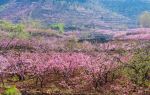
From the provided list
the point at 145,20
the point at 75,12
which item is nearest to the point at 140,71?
the point at 145,20

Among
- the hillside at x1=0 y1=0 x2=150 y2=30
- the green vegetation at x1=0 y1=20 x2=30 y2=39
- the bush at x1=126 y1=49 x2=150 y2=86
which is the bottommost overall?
the hillside at x1=0 y1=0 x2=150 y2=30

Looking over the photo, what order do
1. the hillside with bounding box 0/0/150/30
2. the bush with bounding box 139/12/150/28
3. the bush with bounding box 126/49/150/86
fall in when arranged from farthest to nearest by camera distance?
the hillside with bounding box 0/0/150/30
the bush with bounding box 139/12/150/28
the bush with bounding box 126/49/150/86

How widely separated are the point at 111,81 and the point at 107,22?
8227 cm

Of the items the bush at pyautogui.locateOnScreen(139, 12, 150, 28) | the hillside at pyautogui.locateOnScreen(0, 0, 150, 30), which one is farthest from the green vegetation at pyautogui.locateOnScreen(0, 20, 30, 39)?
the bush at pyautogui.locateOnScreen(139, 12, 150, 28)

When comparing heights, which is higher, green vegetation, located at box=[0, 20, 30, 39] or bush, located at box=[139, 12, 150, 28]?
green vegetation, located at box=[0, 20, 30, 39]

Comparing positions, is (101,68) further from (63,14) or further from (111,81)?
(63,14)

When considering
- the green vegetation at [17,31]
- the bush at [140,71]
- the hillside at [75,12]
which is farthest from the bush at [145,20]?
the bush at [140,71]

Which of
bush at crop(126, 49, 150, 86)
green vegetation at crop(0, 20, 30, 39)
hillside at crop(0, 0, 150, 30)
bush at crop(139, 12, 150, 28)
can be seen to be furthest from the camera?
hillside at crop(0, 0, 150, 30)

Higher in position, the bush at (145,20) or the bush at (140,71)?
the bush at (140,71)

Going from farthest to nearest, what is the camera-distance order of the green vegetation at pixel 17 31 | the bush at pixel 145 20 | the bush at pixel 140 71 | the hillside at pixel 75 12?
the hillside at pixel 75 12
the bush at pixel 145 20
the green vegetation at pixel 17 31
the bush at pixel 140 71

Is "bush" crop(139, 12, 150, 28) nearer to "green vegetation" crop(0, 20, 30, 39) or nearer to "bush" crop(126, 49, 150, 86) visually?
"green vegetation" crop(0, 20, 30, 39)

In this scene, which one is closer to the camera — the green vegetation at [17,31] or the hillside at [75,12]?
the green vegetation at [17,31]

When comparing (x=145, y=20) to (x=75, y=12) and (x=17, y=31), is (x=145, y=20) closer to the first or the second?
(x=75, y=12)

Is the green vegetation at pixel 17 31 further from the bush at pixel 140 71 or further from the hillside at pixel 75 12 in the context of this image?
the bush at pixel 140 71
